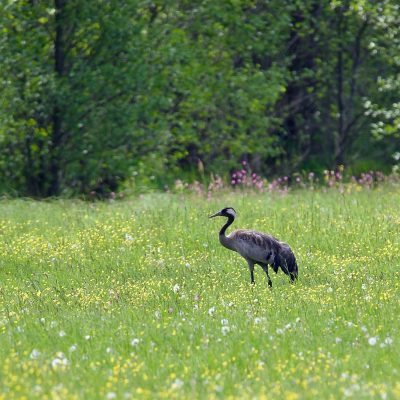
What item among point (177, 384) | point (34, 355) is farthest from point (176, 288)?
point (177, 384)

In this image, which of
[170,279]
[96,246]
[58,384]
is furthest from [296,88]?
[58,384]

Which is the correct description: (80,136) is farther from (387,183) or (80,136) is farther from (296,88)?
(296,88)

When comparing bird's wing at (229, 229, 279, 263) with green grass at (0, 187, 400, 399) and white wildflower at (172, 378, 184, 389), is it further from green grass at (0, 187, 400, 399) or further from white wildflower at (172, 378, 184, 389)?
white wildflower at (172, 378, 184, 389)

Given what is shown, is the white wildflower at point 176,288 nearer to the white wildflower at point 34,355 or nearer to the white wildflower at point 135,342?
the white wildflower at point 135,342

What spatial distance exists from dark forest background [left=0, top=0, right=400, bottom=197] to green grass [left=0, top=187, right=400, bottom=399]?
14.8 ft

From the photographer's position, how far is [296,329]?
383 inches

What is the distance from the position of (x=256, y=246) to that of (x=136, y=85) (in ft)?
38.5

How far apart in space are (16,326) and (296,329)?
2946 millimetres

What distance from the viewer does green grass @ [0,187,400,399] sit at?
816cm

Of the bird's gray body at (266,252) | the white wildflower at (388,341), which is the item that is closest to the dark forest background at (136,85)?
the bird's gray body at (266,252)

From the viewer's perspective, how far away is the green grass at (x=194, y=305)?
8156mm

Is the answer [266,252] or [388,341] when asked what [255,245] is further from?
[388,341]

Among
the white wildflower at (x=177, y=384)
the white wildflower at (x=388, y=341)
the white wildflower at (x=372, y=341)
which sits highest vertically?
the white wildflower at (x=372, y=341)

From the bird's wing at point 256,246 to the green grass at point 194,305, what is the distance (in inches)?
14.9
